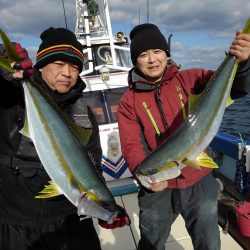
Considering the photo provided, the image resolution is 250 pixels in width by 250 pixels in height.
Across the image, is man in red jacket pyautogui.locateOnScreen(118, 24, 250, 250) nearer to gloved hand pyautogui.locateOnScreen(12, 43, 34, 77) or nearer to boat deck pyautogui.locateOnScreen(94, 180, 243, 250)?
gloved hand pyautogui.locateOnScreen(12, 43, 34, 77)

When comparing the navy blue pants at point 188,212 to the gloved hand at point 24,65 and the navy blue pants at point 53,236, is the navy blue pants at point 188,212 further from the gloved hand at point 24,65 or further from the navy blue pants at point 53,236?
the gloved hand at point 24,65

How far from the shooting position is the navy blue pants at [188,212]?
303 cm

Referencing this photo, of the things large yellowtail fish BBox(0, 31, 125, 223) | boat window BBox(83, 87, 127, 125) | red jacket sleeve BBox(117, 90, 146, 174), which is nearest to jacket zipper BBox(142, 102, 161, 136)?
red jacket sleeve BBox(117, 90, 146, 174)

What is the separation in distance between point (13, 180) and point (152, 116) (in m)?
1.40

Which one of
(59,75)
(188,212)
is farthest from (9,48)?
(188,212)

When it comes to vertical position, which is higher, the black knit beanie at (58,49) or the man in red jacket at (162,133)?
the black knit beanie at (58,49)

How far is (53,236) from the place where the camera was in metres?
2.87

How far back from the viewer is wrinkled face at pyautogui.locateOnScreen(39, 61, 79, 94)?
2.68 meters

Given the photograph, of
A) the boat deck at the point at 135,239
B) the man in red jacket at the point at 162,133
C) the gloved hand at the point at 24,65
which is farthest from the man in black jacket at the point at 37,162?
the boat deck at the point at 135,239

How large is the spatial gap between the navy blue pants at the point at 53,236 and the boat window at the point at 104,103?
465 cm

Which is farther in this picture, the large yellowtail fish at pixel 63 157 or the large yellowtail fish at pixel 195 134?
the large yellowtail fish at pixel 195 134

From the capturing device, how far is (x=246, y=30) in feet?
7.84

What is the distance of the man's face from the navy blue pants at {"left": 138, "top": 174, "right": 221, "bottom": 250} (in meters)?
1.14

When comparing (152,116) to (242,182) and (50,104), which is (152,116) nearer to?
(50,104)
